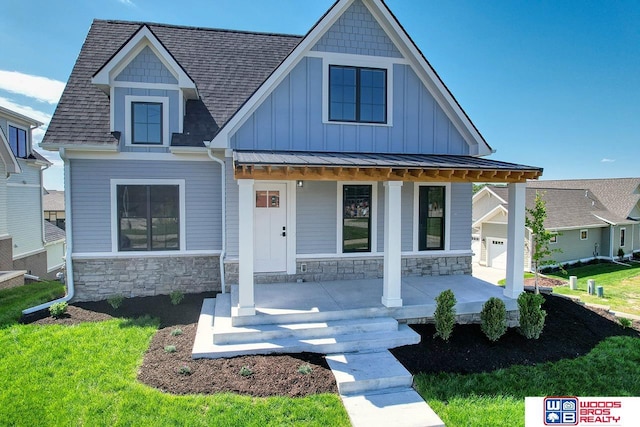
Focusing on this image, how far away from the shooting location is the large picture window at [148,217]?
8.63 meters

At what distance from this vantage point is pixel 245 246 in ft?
20.8

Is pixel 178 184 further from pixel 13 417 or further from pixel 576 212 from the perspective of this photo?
pixel 576 212

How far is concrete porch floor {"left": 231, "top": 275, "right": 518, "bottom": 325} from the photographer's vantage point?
6680 millimetres

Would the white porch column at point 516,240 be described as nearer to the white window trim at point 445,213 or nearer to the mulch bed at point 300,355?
the mulch bed at point 300,355

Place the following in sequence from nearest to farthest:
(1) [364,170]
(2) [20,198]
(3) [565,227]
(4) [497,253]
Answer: (1) [364,170] → (2) [20,198] → (4) [497,253] → (3) [565,227]

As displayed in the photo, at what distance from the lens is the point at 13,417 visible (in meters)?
4.02

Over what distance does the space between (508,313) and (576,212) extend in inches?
937

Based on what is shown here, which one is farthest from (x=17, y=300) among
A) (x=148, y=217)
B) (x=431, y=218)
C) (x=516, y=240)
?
(x=516, y=240)

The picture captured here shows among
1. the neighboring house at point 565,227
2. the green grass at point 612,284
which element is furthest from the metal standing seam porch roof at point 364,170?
the neighboring house at point 565,227

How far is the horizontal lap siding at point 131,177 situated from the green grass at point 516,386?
6.25 meters

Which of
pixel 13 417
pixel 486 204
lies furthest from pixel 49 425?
pixel 486 204

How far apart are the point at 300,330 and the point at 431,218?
5240mm

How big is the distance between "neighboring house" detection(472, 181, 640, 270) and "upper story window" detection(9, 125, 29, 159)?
87.8ft

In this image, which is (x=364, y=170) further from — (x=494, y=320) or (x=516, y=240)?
(x=516, y=240)
